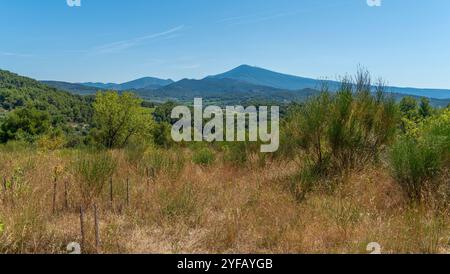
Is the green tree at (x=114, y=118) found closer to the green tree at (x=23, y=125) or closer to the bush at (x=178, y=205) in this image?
the green tree at (x=23, y=125)

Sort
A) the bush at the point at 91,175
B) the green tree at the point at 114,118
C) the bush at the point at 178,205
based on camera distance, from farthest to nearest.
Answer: the green tree at the point at 114,118 < the bush at the point at 91,175 < the bush at the point at 178,205

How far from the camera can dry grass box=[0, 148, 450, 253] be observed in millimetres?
3439

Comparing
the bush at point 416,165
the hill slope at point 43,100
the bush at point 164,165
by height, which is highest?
the hill slope at point 43,100

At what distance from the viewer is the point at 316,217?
407cm

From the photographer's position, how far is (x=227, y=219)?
4.14 meters

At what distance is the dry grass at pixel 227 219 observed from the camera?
344 cm

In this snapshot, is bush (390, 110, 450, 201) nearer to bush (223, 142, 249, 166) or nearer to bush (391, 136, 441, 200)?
bush (391, 136, 441, 200)

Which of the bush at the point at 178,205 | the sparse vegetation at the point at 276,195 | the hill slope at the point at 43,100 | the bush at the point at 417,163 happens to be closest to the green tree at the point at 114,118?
the sparse vegetation at the point at 276,195

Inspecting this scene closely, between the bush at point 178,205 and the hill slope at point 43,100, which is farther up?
the hill slope at point 43,100

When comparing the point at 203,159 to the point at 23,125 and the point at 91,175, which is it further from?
the point at 23,125

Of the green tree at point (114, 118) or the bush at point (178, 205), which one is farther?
the green tree at point (114, 118)
